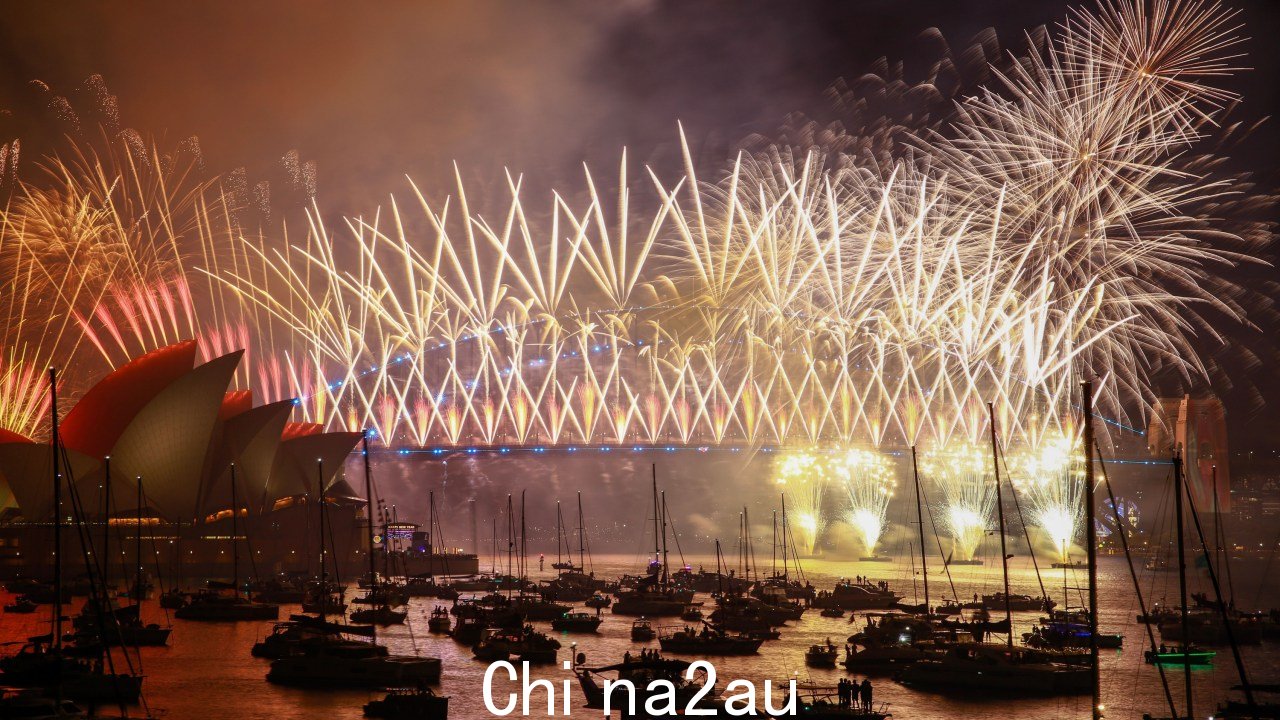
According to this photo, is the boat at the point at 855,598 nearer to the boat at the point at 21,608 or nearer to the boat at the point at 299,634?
the boat at the point at 299,634

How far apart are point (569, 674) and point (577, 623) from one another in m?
13.8

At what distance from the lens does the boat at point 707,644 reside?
47.4 meters

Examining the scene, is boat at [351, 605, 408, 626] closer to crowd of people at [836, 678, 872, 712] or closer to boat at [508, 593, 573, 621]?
boat at [508, 593, 573, 621]

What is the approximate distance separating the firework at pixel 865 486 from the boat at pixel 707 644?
3478 cm

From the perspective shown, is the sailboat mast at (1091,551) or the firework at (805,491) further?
the firework at (805,491)

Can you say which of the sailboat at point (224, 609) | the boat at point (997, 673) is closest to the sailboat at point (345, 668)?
the boat at point (997, 673)

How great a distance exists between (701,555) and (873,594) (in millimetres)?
59457

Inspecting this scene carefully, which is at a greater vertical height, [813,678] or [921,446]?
[921,446]

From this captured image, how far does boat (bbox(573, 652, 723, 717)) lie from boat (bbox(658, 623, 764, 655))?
11.1 meters

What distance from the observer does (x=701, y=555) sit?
407 feet

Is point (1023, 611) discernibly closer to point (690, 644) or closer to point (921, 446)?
point (690, 644)

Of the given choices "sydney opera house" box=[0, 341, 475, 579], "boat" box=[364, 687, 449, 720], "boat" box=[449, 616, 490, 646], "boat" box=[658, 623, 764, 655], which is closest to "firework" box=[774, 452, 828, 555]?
"sydney opera house" box=[0, 341, 475, 579]

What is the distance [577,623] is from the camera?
56.9m

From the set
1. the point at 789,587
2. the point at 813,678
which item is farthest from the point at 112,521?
the point at 813,678
